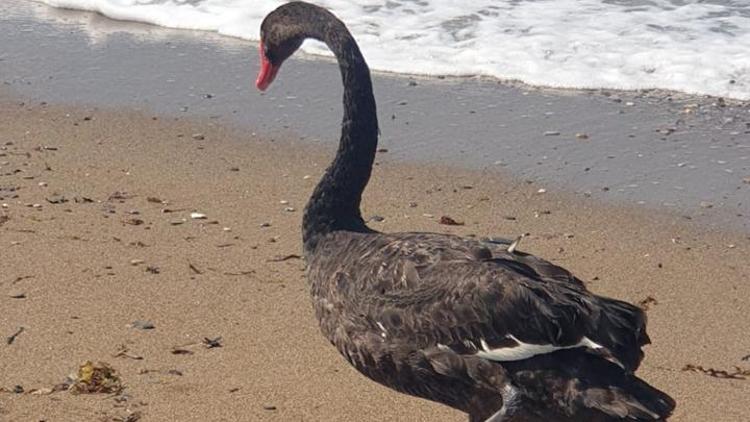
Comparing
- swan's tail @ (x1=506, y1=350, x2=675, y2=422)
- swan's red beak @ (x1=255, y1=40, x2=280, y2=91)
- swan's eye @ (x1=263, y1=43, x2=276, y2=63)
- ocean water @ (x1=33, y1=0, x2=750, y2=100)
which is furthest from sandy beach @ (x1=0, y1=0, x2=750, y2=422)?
swan's eye @ (x1=263, y1=43, x2=276, y2=63)

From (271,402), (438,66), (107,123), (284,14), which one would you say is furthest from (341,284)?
(438,66)

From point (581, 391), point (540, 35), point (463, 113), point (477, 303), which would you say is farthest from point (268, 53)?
point (540, 35)

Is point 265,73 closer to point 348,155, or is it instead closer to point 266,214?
point 348,155

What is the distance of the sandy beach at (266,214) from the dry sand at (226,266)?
15 millimetres

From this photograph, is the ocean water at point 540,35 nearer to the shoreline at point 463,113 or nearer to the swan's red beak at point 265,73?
the shoreline at point 463,113

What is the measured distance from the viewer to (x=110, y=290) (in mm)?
6914

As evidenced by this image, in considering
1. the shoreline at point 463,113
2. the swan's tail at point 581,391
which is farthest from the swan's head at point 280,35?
the shoreline at point 463,113

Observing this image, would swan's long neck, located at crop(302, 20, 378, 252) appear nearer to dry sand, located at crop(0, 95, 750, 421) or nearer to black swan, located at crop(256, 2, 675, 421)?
black swan, located at crop(256, 2, 675, 421)

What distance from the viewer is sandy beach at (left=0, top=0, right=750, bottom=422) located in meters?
6.06

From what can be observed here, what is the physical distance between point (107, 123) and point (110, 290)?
10.0 ft

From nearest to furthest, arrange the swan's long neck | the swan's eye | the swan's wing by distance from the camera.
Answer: the swan's wing → the swan's long neck → the swan's eye

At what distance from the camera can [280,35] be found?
231 inches

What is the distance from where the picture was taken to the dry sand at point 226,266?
595 centimetres

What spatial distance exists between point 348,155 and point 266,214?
244 centimetres
